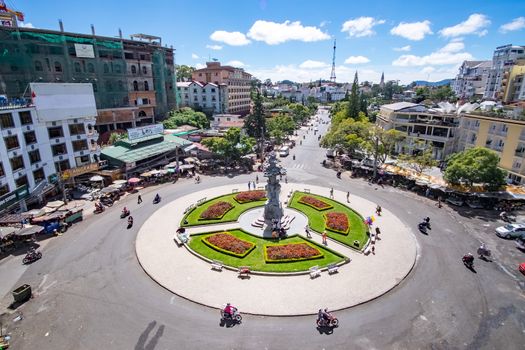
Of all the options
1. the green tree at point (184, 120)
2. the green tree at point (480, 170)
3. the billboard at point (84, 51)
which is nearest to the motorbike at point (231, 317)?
the green tree at point (480, 170)

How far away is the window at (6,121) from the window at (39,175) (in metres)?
6.80

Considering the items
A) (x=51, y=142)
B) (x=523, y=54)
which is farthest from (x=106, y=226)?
(x=523, y=54)

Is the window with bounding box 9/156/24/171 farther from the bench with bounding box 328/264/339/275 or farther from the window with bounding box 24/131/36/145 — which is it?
the bench with bounding box 328/264/339/275

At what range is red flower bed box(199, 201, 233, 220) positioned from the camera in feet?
112

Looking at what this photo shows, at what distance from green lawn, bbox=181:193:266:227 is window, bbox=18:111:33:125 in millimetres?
25079

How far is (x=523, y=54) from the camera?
109m

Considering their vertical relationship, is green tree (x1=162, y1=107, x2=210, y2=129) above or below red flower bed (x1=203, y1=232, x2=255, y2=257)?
above

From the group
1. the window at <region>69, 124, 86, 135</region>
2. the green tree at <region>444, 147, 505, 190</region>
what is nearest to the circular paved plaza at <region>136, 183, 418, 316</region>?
the green tree at <region>444, 147, 505, 190</region>

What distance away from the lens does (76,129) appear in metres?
43.7

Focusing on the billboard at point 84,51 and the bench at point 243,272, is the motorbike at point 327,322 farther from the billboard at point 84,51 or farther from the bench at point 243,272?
the billboard at point 84,51

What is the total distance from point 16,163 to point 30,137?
169 inches

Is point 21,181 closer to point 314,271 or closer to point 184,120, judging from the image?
point 314,271

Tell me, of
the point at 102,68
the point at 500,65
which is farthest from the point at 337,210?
the point at 500,65

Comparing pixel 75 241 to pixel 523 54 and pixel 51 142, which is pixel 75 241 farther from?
pixel 523 54
